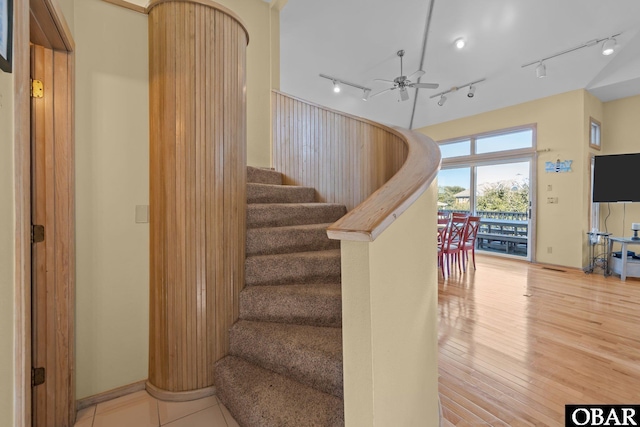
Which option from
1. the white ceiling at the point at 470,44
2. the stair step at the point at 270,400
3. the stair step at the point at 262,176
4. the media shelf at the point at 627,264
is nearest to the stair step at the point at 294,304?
the stair step at the point at 270,400

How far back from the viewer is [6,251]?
853mm

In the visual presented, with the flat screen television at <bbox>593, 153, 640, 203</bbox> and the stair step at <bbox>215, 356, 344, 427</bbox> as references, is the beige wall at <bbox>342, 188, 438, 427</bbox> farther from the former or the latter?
the flat screen television at <bbox>593, 153, 640, 203</bbox>

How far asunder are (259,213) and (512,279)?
4.29m

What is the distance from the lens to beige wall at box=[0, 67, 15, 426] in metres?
0.83

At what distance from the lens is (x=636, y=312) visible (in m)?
3.17

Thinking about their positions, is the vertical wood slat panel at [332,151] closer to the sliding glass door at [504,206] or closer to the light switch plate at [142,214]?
the light switch plate at [142,214]

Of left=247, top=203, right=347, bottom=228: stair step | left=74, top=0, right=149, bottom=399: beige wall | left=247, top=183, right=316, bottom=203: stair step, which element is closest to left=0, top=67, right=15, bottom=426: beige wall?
left=74, top=0, right=149, bottom=399: beige wall

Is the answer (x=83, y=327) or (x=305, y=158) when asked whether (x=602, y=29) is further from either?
(x=83, y=327)

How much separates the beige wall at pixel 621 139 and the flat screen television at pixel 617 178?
0.67 meters

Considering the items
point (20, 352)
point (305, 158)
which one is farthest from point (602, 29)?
point (20, 352)

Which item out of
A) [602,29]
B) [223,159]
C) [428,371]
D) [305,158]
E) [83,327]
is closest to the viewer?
[428,371]

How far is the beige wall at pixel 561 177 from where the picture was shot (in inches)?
200

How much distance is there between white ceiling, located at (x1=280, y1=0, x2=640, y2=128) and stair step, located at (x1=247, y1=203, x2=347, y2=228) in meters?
3.33

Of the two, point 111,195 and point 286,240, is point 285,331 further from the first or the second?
point 111,195
